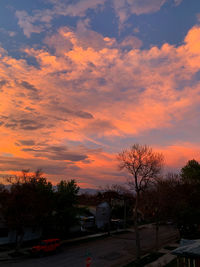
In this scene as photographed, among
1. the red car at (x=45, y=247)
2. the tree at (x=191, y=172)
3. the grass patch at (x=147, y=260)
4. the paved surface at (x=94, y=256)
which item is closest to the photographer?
the grass patch at (x=147, y=260)

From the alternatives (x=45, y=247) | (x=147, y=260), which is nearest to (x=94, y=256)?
(x=45, y=247)

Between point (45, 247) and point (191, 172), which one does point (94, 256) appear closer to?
point (45, 247)

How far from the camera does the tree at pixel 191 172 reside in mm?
60656

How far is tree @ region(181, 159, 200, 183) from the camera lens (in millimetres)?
60656

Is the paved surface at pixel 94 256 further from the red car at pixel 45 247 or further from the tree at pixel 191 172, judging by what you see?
the tree at pixel 191 172

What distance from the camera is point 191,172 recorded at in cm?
6238

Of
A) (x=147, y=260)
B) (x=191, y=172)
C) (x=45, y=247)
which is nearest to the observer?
(x=147, y=260)

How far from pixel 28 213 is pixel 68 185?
37.9 ft

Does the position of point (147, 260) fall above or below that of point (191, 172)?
below

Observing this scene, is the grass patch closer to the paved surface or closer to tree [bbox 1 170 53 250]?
the paved surface

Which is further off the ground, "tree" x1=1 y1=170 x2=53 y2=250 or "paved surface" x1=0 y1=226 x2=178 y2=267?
"tree" x1=1 y1=170 x2=53 y2=250

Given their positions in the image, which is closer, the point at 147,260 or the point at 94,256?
the point at 147,260

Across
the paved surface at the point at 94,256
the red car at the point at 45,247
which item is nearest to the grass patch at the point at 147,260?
the paved surface at the point at 94,256

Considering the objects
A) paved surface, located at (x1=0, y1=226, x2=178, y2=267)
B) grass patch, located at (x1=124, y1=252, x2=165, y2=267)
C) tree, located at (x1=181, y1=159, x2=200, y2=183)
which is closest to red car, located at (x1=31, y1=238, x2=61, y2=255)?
paved surface, located at (x1=0, y1=226, x2=178, y2=267)
